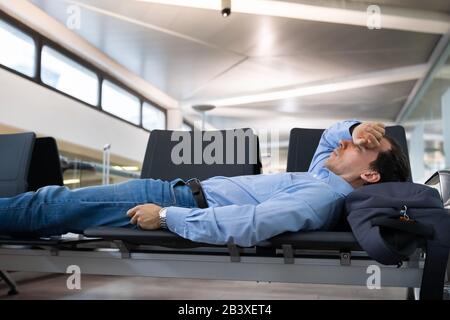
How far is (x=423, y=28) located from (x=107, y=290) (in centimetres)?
448

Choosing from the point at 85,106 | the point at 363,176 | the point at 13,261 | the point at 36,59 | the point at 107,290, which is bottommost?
the point at 107,290

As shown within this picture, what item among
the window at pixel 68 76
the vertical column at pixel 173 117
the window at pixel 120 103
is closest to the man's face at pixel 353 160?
the window at pixel 68 76

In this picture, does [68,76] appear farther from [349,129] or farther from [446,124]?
[349,129]

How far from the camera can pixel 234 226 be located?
1.22 metres

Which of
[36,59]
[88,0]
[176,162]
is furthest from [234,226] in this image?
[36,59]

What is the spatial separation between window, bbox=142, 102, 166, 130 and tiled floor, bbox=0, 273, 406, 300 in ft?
18.0

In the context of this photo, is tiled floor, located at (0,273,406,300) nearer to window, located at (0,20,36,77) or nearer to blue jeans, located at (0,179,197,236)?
blue jeans, located at (0,179,197,236)

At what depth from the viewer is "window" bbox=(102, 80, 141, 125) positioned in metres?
6.73

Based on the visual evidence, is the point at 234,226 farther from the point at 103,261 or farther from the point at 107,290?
the point at 107,290

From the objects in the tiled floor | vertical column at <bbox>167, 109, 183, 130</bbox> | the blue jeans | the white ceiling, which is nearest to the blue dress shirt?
the blue jeans

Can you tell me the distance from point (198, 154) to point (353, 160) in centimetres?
82

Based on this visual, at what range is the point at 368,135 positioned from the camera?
55.7 inches

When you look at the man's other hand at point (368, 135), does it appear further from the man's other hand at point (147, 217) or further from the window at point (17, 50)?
the window at point (17, 50)

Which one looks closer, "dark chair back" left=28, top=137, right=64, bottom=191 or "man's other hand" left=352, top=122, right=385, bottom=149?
"man's other hand" left=352, top=122, right=385, bottom=149
